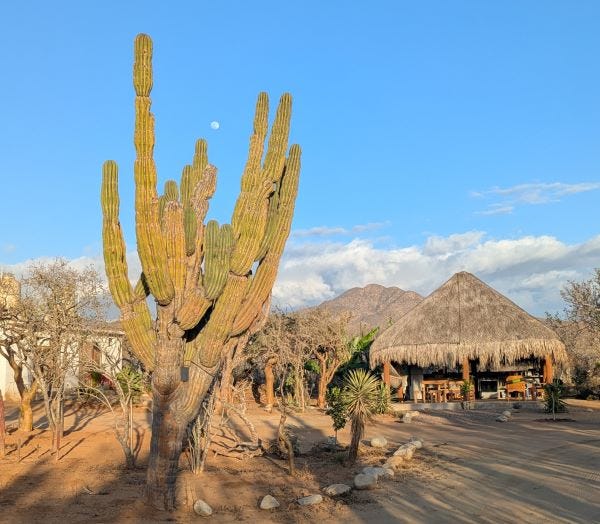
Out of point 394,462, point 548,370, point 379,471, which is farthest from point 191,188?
point 548,370

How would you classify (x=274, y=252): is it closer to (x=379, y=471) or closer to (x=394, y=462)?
(x=379, y=471)

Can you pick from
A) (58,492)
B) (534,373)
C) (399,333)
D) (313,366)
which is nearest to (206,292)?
(58,492)

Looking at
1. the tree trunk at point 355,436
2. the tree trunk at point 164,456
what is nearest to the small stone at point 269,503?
the tree trunk at point 164,456

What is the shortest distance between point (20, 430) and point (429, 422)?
36.0ft

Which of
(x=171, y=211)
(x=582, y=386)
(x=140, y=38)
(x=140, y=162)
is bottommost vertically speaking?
(x=582, y=386)

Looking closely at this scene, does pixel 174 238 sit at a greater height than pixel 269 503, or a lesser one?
greater

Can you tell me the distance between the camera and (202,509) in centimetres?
875

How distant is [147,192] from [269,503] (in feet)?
14.7

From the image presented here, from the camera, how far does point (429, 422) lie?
62.5 feet

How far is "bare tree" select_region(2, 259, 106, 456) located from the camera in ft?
45.4

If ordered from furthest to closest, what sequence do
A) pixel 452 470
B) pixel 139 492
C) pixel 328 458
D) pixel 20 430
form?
1. pixel 20 430
2. pixel 328 458
3. pixel 452 470
4. pixel 139 492

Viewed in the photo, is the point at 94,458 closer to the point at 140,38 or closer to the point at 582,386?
the point at 140,38

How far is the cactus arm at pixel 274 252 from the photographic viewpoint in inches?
391

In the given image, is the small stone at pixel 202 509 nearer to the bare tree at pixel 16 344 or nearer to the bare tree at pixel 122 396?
the bare tree at pixel 122 396
